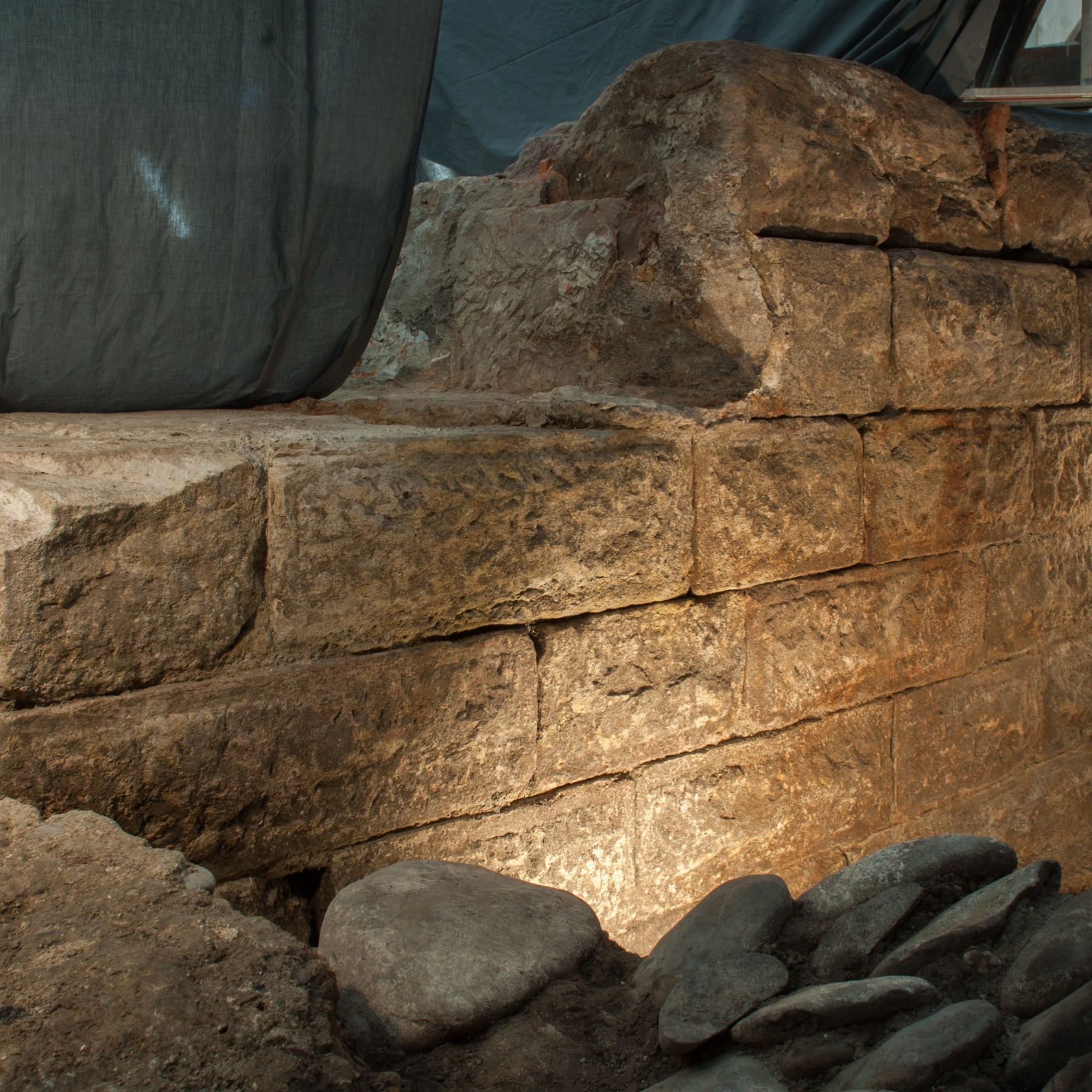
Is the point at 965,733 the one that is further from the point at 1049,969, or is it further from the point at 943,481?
the point at 1049,969

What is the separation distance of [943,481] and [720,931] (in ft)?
6.37

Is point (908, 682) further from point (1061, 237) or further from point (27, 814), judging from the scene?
point (27, 814)

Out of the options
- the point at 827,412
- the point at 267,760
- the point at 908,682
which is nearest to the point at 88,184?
the point at 267,760

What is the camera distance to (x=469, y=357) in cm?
360

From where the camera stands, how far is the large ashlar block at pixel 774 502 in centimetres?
283

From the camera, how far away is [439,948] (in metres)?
1.76

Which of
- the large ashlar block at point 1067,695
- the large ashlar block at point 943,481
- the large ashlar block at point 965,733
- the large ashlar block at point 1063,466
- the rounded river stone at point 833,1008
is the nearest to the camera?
the rounded river stone at point 833,1008

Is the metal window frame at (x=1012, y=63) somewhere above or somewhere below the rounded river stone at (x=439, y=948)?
above

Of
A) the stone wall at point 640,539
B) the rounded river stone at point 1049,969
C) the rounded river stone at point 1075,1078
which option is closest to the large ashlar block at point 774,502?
the stone wall at point 640,539

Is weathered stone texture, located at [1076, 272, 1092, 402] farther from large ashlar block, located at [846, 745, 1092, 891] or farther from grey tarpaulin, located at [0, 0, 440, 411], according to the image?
grey tarpaulin, located at [0, 0, 440, 411]

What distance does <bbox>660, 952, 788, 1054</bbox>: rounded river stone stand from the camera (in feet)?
5.44

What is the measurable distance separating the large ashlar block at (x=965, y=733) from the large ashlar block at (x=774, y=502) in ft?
2.00

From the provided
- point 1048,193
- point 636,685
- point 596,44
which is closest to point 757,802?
point 636,685

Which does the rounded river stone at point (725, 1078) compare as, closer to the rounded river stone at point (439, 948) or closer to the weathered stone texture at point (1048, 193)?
the rounded river stone at point (439, 948)
